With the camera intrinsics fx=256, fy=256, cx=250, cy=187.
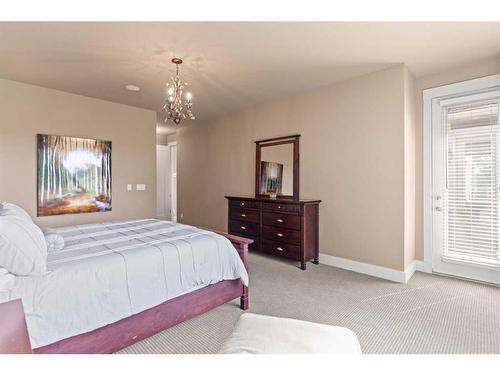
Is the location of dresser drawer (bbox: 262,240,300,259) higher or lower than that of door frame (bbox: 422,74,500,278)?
lower

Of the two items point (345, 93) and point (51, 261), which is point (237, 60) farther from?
point (51, 261)

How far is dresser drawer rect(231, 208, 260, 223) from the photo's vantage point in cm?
407

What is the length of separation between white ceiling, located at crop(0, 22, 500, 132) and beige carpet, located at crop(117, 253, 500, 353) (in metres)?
2.57

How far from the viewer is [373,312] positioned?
2.33m

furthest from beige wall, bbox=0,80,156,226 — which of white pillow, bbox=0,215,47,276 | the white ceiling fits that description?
white pillow, bbox=0,215,47,276

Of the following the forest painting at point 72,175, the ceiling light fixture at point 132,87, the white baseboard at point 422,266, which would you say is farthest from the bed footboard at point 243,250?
the forest painting at point 72,175

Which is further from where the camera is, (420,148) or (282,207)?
(282,207)

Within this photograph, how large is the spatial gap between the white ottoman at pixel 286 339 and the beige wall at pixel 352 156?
238cm

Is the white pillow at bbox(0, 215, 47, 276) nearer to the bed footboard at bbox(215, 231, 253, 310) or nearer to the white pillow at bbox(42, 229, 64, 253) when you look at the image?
the white pillow at bbox(42, 229, 64, 253)

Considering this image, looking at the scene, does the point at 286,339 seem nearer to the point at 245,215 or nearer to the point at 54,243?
the point at 54,243

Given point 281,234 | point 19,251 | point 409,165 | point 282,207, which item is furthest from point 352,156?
point 19,251

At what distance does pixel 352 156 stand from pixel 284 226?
135 centimetres

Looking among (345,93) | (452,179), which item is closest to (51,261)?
(345,93)

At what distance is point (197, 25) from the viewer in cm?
226
